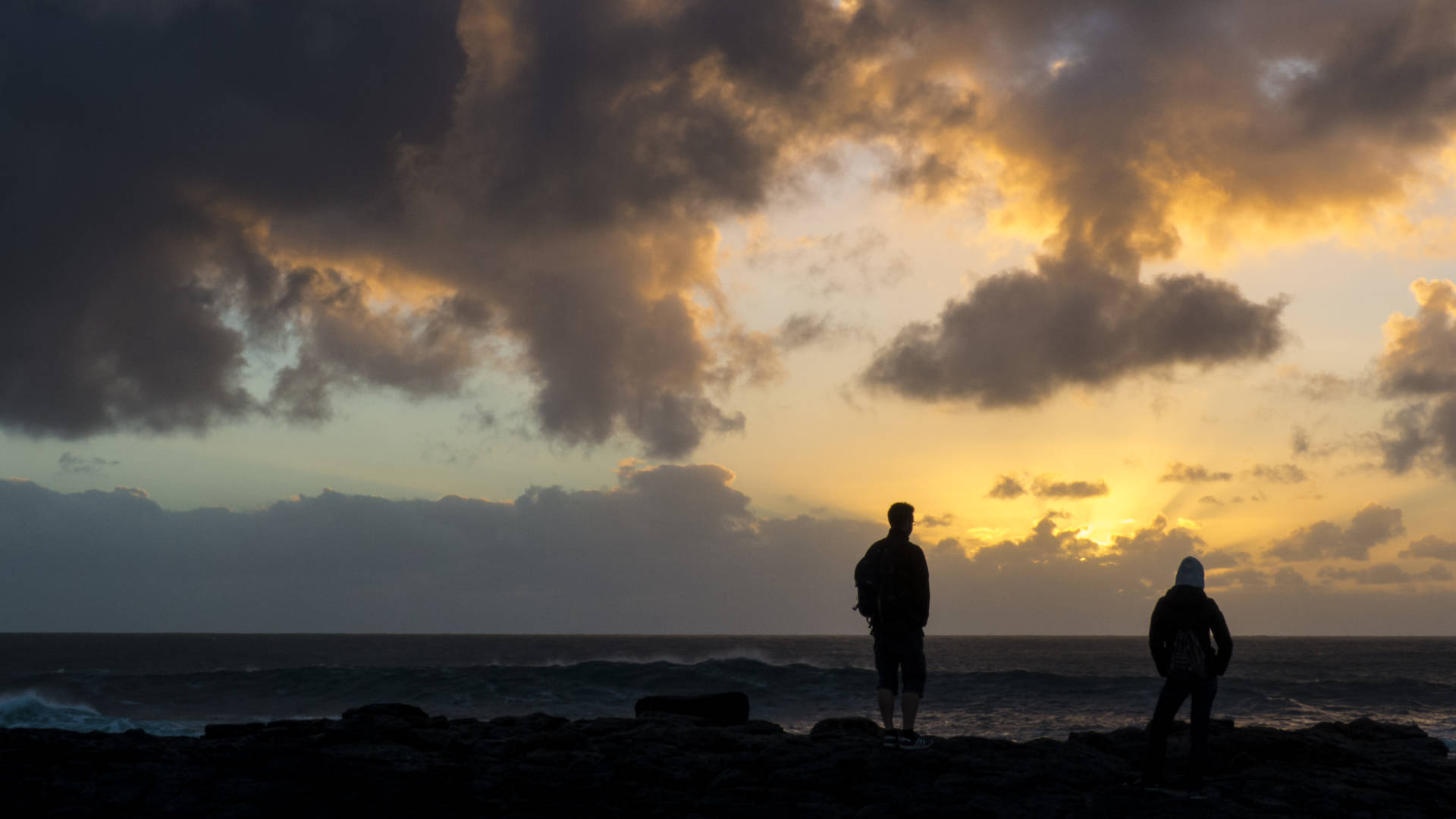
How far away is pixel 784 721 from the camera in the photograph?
1005 inches

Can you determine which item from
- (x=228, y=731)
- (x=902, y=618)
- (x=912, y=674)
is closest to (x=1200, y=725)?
(x=912, y=674)

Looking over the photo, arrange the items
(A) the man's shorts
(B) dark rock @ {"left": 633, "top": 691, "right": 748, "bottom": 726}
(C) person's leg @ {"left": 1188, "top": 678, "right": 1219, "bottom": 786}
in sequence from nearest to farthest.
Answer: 1. (C) person's leg @ {"left": 1188, "top": 678, "right": 1219, "bottom": 786}
2. (A) the man's shorts
3. (B) dark rock @ {"left": 633, "top": 691, "right": 748, "bottom": 726}

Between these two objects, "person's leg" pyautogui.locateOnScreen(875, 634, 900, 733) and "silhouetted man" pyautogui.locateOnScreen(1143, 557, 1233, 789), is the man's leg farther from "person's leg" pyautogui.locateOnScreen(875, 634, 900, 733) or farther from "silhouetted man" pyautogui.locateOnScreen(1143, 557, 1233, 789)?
"silhouetted man" pyautogui.locateOnScreen(1143, 557, 1233, 789)

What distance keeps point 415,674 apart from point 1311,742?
32693mm

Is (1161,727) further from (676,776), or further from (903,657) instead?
(676,776)

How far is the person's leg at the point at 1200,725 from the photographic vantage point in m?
7.65

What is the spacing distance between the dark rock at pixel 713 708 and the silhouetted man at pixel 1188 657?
5.88 meters

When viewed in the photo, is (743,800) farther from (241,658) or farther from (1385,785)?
(241,658)

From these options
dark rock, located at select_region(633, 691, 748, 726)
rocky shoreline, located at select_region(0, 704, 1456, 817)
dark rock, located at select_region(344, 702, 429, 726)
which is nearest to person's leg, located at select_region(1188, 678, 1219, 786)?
rocky shoreline, located at select_region(0, 704, 1456, 817)

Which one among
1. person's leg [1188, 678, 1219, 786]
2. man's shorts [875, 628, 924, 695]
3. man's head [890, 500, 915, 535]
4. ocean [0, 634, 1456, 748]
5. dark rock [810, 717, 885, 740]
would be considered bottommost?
ocean [0, 634, 1456, 748]

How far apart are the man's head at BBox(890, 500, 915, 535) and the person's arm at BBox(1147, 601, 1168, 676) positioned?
2.13 meters

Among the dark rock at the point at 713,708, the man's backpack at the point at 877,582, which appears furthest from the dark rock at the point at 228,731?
the man's backpack at the point at 877,582

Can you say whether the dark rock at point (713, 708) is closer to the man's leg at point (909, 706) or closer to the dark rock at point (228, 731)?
the man's leg at point (909, 706)

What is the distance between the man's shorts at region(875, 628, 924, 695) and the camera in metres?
8.45
